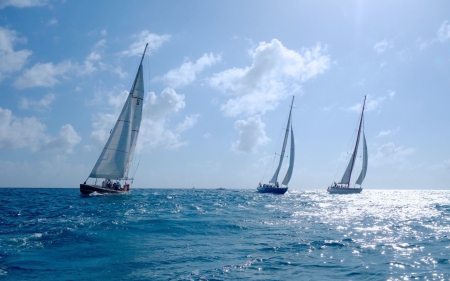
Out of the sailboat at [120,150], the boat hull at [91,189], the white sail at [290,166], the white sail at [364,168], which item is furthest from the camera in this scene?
the white sail at [364,168]

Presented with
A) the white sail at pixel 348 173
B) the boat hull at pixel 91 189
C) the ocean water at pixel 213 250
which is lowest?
the ocean water at pixel 213 250

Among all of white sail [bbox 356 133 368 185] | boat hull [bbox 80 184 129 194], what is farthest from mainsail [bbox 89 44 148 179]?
white sail [bbox 356 133 368 185]

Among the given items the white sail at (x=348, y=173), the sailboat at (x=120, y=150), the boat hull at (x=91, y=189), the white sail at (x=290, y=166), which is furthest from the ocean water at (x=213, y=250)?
the white sail at (x=348, y=173)

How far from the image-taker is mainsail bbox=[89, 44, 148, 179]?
1941 inches

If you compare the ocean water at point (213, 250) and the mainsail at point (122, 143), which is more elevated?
the mainsail at point (122, 143)

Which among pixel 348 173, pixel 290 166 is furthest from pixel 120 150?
pixel 348 173

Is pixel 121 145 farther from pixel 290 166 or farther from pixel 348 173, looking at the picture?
pixel 348 173

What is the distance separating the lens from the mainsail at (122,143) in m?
49.3

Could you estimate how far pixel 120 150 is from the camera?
50156 mm

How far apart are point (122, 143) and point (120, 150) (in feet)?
3.60

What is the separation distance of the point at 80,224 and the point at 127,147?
31.4 m

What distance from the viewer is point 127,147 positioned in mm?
50906

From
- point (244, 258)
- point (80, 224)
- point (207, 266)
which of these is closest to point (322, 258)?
point (244, 258)

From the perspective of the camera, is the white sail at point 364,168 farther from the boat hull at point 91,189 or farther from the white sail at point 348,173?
the boat hull at point 91,189
